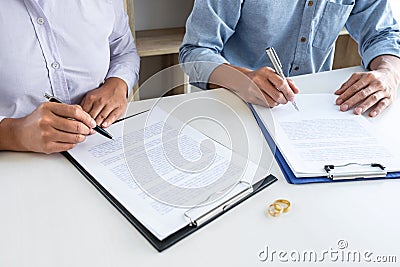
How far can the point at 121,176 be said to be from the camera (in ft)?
2.28

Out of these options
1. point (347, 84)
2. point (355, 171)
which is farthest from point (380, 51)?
point (355, 171)

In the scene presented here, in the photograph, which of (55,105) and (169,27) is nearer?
(55,105)

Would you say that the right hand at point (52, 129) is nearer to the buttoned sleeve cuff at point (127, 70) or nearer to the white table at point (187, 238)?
the white table at point (187, 238)

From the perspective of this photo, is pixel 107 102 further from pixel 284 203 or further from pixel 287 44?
pixel 287 44

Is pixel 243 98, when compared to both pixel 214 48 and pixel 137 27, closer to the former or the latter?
pixel 214 48

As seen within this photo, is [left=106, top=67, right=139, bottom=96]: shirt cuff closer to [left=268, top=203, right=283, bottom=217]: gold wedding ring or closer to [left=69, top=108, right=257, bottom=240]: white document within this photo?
[left=69, top=108, right=257, bottom=240]: white document

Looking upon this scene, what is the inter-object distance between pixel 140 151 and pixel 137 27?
4.92ft

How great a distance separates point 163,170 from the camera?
70 cm

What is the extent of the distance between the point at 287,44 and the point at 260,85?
346 millimetres

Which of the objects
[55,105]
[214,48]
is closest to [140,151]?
[55,105]

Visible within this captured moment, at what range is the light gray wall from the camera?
209cm

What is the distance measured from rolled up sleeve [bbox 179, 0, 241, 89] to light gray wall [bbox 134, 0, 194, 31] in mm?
1056

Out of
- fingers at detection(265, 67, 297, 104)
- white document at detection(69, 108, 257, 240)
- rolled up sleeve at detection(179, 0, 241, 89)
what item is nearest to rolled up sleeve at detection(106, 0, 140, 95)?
rolled up sleeve at detection(179, 0, 241, 89)

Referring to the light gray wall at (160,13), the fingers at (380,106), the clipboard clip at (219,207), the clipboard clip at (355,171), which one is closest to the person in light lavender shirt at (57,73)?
the clipboard clip at (219,207)
